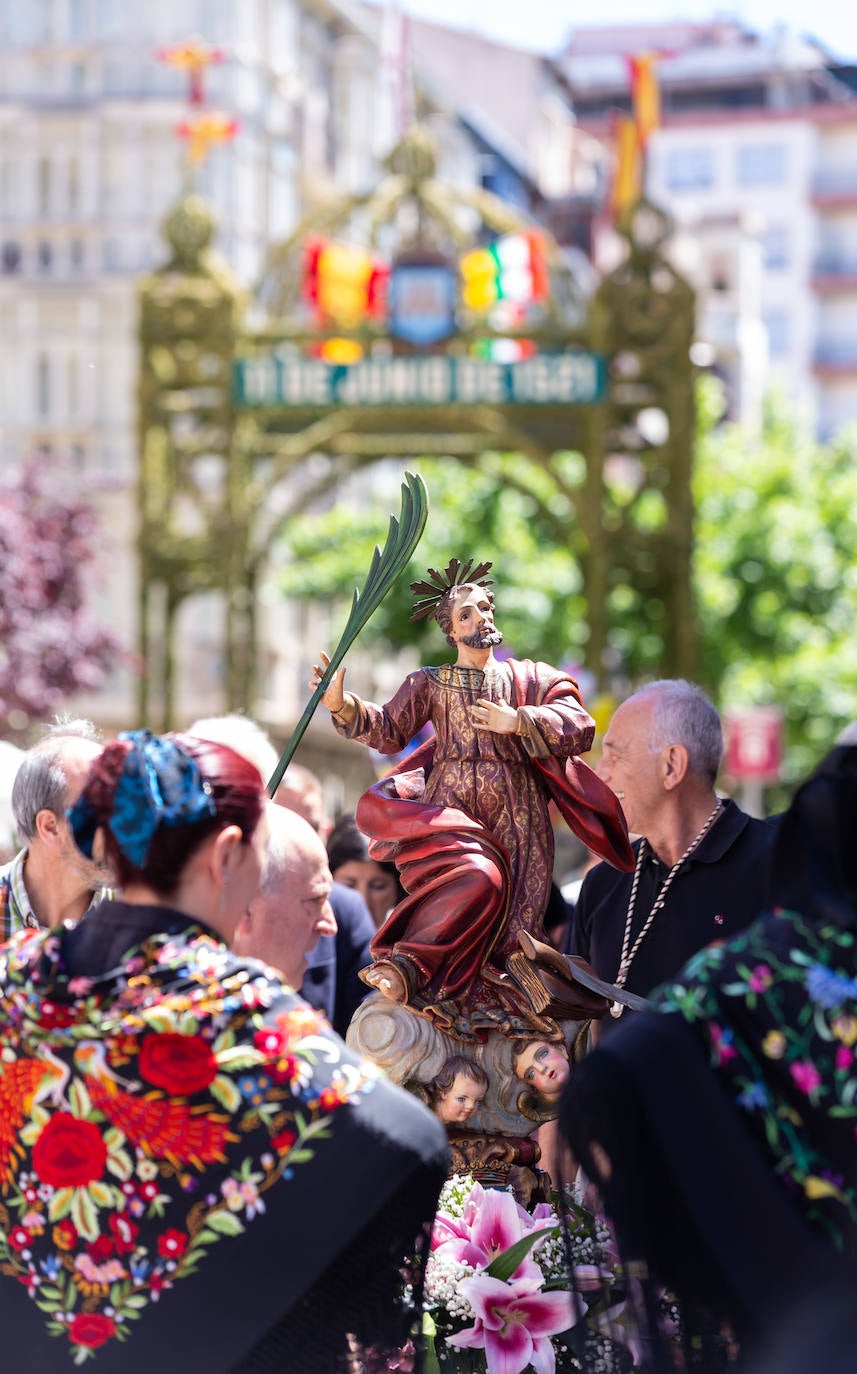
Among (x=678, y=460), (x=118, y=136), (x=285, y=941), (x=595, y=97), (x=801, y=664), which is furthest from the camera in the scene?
(x=595, y=97)

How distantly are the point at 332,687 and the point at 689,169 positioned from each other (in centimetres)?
7907

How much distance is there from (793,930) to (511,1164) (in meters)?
1.42

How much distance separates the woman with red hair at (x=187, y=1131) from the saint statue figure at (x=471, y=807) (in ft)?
3.42

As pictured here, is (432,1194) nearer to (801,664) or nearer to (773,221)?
(801,664)

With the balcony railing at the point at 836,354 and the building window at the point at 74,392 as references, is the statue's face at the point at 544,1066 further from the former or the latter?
the balcony railing at the point at 836,354

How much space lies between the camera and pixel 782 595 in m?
33.6

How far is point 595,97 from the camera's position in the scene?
85688 millimetres

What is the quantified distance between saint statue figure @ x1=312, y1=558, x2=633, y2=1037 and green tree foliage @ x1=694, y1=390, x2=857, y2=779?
88.3 ft

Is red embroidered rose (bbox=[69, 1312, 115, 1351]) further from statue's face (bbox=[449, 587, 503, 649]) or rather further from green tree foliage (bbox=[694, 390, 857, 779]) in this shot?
green tree foliage (bbox=[694, 390, 857, 779])

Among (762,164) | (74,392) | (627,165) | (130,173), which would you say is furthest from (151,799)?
(762,164)

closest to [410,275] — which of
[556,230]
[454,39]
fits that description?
[454,39]

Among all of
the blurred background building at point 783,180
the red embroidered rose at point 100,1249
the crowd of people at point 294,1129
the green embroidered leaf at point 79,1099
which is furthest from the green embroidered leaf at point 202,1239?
the blurred background building at point 783,180

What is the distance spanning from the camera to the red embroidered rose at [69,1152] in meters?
3.67

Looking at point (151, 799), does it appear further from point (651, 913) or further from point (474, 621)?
point (651, 913)
